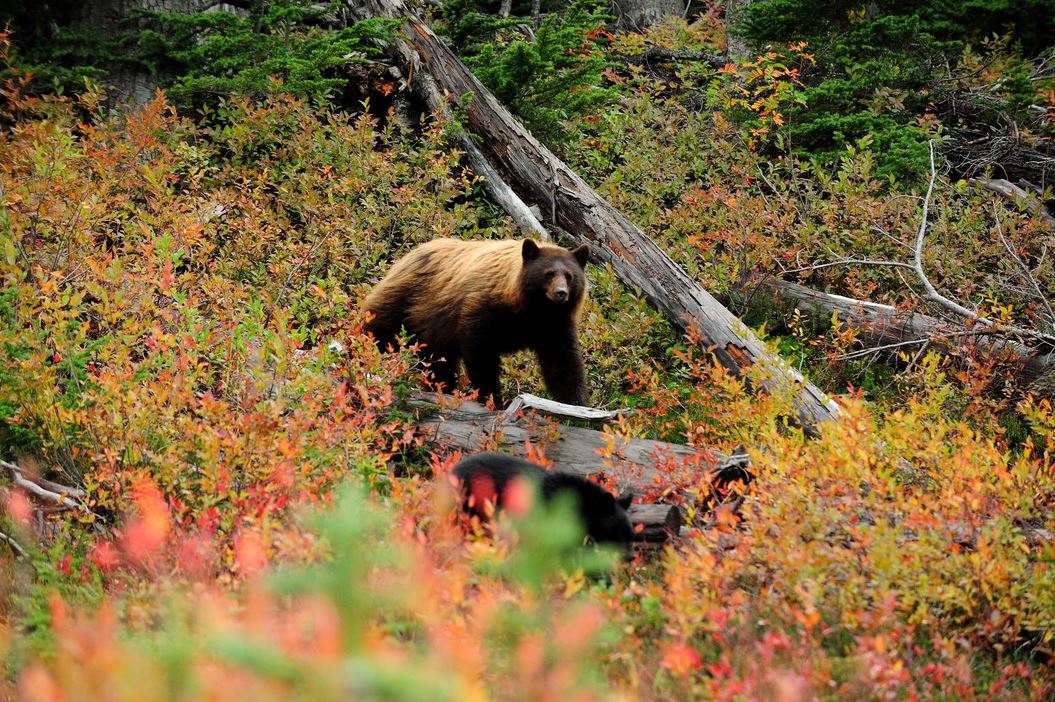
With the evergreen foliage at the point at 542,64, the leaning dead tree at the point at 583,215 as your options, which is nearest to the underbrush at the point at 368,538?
the leaning dead tree at the point at 583,215

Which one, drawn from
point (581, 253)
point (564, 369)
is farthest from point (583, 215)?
point (564, 369)

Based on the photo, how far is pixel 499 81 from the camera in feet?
33.8

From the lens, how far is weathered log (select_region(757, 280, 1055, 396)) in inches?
290

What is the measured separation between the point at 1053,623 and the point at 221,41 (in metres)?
9.63

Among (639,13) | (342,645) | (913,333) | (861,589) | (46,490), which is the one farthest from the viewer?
(639,13)

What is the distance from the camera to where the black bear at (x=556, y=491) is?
191 inches

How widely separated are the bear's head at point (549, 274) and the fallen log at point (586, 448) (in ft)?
4.03

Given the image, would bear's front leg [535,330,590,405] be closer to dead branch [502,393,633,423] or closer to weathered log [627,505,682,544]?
dead branch [502,393,633,423]

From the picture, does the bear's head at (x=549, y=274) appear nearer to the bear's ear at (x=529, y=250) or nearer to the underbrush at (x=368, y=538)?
the bear's ear at (x=529, y=250)

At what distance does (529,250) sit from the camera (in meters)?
7.50

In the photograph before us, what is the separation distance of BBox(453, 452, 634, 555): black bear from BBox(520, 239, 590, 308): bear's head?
2.55 m

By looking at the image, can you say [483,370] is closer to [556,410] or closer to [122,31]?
[556,410]

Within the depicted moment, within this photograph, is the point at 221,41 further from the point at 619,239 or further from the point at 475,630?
the point at 475,630

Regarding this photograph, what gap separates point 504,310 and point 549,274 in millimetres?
552
